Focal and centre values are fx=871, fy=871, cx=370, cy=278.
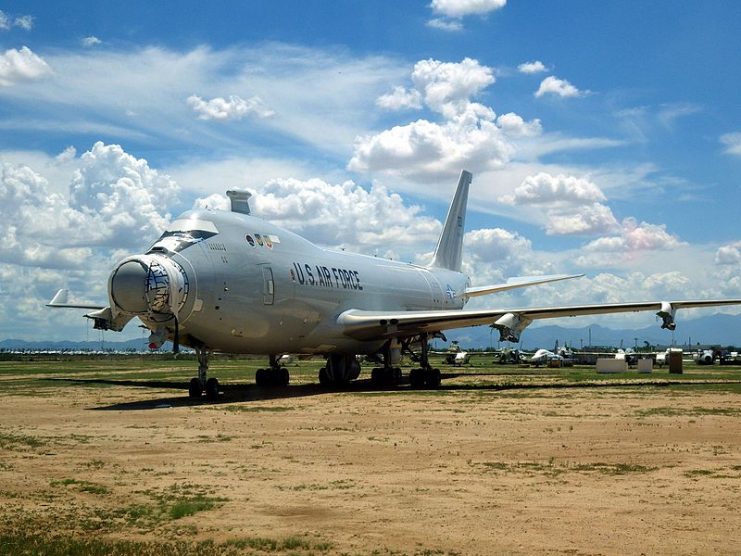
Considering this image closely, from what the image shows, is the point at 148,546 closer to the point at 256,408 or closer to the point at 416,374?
the point at 256,408

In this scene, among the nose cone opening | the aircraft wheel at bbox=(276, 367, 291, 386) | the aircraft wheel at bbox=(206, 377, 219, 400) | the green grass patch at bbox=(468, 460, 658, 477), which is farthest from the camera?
the aircraft wheel at bbox=(276, 367, 291, 386)

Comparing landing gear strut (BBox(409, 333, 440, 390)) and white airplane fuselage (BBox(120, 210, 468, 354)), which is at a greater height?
white airplane fuselage (BBox(120, 210, 468, 354))

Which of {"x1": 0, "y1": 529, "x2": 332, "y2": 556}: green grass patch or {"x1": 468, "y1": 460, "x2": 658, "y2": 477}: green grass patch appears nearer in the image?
{"x1": 0, "y1": 529, "x2": 332, "y2": 556}: green grass patch

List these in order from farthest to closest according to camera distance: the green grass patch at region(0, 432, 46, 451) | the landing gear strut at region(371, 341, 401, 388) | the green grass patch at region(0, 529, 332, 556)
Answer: the landing gear strut at region(371, 341, 401, 388), the green grass patch at region(0, 432, 46, 451), the green grass patch at region(0, 529, 332, 556)

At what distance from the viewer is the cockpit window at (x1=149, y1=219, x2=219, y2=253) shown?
2658 cm

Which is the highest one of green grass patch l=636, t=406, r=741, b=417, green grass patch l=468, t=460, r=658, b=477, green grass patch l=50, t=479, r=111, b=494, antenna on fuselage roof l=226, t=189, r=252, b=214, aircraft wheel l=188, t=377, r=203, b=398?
antenna on fuselage roof l=226, t=189, r=252, b=214

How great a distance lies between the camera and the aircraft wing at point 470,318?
33.8m

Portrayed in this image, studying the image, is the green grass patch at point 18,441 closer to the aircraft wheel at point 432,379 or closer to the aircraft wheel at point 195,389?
the aircraft wheel at point 195,389

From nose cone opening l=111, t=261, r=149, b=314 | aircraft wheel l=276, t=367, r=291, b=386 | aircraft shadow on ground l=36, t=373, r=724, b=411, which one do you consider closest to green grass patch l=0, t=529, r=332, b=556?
aircraft shadow on ground l=36, t=373, r=724, b=411

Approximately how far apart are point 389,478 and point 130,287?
14517mm

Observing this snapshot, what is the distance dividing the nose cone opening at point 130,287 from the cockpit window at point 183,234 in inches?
73.0

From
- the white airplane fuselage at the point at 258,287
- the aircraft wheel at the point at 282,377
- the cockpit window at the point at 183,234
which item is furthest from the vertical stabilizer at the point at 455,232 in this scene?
the cockpit window at the point at 183,234

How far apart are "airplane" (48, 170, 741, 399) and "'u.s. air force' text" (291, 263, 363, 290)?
5 centimetres

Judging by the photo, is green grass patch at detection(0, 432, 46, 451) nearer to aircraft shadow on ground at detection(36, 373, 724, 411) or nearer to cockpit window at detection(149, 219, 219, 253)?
aircraft shadow on ground at detection(36, 373, 724, 411)
